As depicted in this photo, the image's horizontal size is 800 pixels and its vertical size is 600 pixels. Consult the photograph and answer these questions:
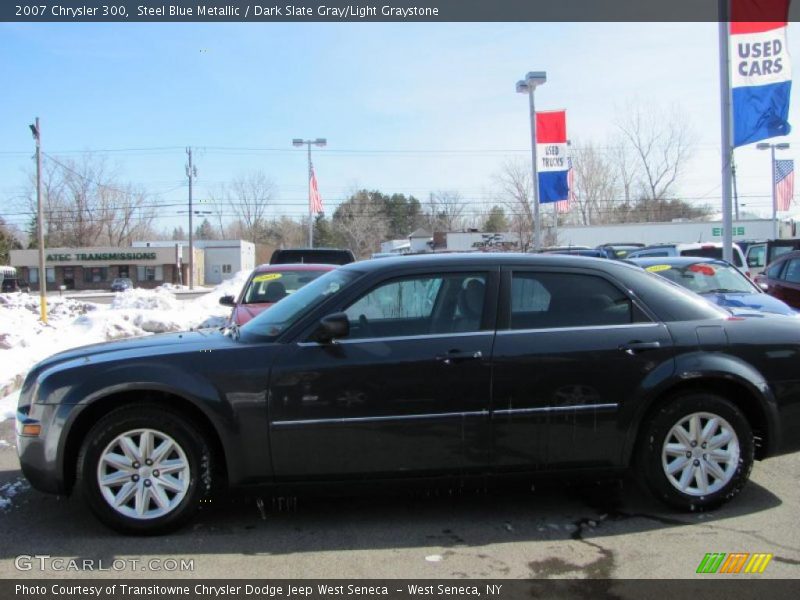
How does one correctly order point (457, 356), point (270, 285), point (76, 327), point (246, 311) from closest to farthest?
point (457, 356) → point (246, 311) → point (270, 285) → point (76, 327)

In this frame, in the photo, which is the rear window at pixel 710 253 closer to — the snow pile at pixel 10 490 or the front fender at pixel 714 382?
Result: the front fender at pixel 714 382

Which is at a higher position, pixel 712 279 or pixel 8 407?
pixel 712 279

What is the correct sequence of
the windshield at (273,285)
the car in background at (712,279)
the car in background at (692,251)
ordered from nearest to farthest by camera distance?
the car in background at (712,279) → the windshield at (273,285) → the car in background at (692,251)

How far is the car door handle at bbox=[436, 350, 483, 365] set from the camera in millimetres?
3840

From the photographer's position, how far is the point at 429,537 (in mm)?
3744

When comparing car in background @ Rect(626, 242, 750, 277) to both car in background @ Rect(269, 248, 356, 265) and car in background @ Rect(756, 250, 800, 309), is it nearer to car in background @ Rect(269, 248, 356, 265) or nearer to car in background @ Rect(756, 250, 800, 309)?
car in background @ Rect(756, 250, 800, 309)

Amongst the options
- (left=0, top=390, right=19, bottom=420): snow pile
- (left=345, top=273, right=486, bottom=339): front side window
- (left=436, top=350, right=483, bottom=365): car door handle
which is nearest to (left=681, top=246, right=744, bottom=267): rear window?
(left=345, top=273, right=486, bottom=339): front side window

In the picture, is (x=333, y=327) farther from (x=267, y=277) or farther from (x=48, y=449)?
(x=267, y=277)

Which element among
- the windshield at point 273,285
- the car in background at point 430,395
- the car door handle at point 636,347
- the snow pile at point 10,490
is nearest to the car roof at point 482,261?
the car in background at point 430,395

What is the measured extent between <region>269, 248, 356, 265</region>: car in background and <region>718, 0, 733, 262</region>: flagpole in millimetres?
7532

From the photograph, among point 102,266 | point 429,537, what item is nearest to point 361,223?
point 102,266

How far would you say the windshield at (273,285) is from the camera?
8539 mm

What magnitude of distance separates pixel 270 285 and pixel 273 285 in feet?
0.13
